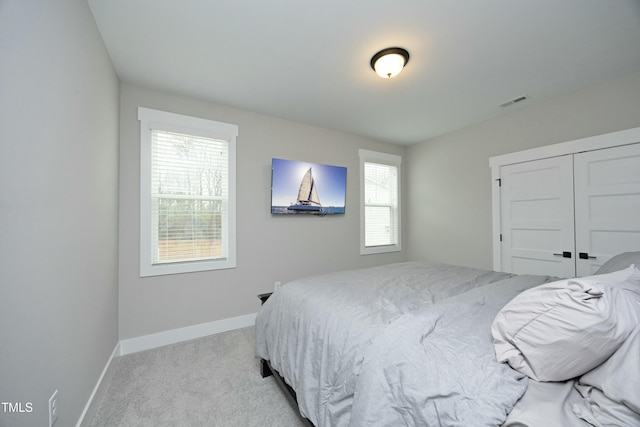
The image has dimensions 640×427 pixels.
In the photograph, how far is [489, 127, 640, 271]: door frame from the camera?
2348 millimetres

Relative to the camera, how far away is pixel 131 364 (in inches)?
85.2

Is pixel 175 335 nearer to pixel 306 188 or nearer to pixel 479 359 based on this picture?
pixel 306 188

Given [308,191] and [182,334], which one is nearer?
[182,334]

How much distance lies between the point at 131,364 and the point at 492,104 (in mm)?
4699

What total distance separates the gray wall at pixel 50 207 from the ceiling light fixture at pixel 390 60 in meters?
2.02

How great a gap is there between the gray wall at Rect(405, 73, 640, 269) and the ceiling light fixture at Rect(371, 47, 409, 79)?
6.78 ft

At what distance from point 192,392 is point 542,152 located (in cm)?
430

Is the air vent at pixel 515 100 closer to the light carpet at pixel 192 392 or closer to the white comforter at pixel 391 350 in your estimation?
the white comforter at pixel 391 350

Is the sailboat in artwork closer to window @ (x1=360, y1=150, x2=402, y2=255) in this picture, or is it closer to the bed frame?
window @ (x1=360, y1=150, x2=402, y2=255)

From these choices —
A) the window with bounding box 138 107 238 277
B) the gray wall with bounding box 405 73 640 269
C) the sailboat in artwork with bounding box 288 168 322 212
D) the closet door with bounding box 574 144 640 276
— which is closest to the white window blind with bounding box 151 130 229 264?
the window with bounding box 138 107 238 277

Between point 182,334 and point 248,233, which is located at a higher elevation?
point 248,233

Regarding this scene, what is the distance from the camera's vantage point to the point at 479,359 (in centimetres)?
86

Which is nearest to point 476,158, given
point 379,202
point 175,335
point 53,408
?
point 379,202

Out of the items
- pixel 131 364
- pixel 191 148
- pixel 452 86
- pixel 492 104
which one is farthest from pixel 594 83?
pixel 131 364
